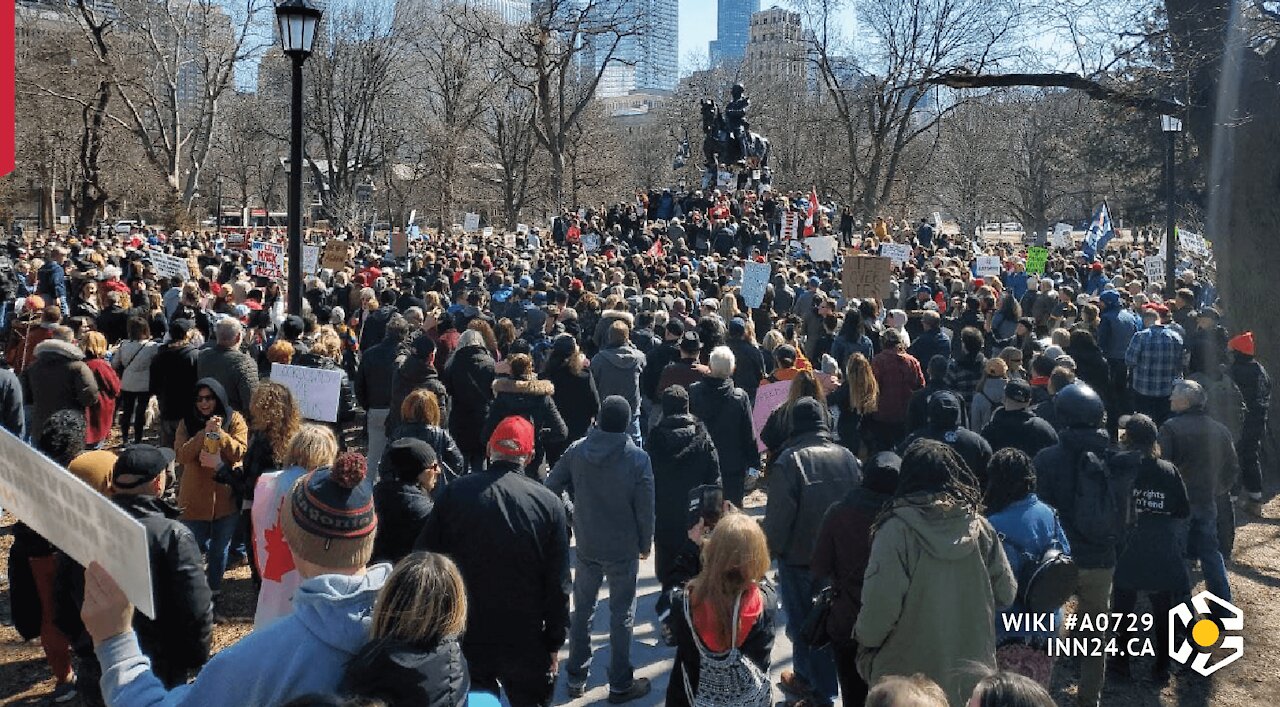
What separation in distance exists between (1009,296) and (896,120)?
31.0 metres

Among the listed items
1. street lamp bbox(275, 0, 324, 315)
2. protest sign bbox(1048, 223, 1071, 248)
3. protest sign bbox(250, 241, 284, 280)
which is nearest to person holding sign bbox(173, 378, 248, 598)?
street lamp bbox(275, 0, 324, 315)

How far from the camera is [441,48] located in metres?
48.7

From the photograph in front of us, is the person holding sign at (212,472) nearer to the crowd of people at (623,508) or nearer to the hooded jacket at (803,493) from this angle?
the crowd of people at (623,508)

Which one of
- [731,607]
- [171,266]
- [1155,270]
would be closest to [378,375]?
[731,607]

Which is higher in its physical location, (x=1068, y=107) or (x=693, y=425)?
(x=1068, y=107)

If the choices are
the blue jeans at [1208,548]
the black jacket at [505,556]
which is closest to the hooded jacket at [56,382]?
the black jacket at [505,556]

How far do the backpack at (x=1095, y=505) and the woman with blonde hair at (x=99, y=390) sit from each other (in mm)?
7188

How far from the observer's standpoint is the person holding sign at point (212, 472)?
6273mm

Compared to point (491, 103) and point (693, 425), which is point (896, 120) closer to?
point (491, 103)

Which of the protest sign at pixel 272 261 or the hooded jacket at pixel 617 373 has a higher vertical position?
the protest sign at pixel 272 261

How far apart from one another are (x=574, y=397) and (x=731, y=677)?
490 cm

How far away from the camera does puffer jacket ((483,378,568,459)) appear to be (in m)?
7.49

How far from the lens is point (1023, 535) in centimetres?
462

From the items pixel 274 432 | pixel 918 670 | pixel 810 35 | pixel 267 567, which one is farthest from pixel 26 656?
pixel 810 35
